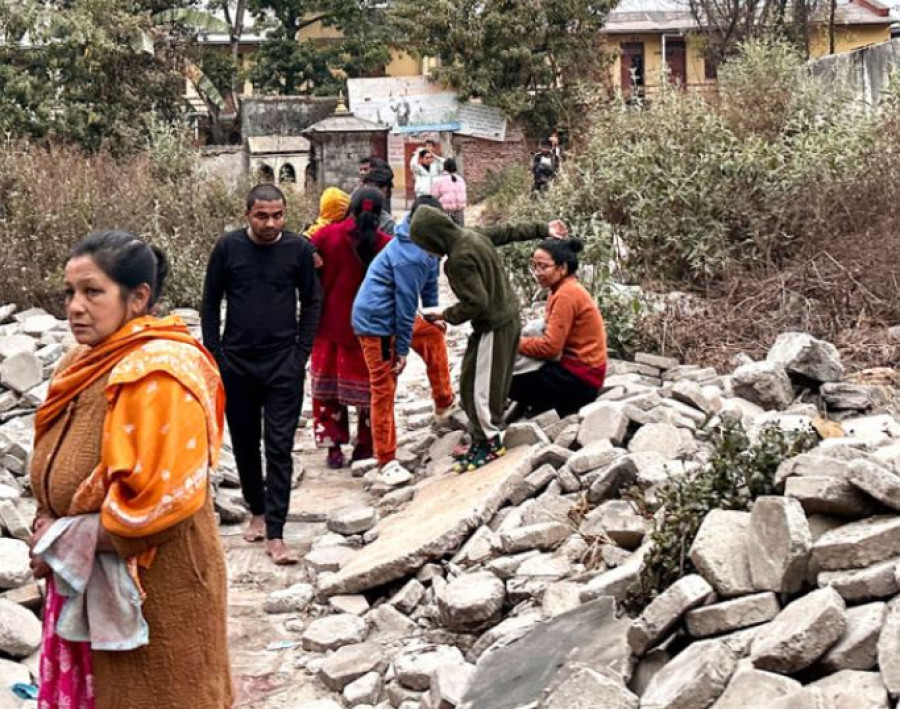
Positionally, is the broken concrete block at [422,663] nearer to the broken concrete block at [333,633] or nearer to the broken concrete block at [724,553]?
the broken concrete block at [333,633]

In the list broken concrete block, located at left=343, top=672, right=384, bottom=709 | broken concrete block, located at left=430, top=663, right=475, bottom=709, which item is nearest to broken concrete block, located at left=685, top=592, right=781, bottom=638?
broken concrete block, located at left=430, top=663, right=475, bottom=709

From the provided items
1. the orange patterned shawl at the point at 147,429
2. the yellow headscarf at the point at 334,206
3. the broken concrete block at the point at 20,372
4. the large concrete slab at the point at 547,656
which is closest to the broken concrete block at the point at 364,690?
the large concrete slab at the point at 547,656

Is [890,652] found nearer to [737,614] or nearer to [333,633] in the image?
[737,614]

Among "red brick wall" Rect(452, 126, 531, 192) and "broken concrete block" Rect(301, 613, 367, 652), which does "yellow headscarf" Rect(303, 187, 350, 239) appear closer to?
"broken concrete block" Rect(301, 613, 367, 652)

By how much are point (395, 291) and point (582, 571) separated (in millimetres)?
2599

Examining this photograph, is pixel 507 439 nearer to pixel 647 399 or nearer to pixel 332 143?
pixel 647 399

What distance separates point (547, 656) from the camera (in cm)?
421

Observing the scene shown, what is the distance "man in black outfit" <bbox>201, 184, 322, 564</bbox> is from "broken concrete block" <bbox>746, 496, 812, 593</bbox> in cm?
285

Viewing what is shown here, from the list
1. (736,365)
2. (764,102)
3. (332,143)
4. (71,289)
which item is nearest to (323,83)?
(332,143)

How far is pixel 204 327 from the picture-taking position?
6262mm

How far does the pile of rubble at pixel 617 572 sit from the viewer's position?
3580mm

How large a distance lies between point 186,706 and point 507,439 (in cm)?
409

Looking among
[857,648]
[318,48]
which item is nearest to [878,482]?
[857,648]

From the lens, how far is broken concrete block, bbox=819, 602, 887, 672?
11.4 feet
